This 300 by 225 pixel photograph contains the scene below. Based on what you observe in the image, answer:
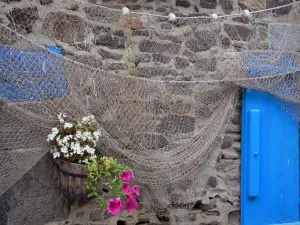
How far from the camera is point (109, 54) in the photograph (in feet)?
12.7

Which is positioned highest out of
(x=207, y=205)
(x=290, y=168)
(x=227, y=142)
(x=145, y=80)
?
(x=145, y=80)

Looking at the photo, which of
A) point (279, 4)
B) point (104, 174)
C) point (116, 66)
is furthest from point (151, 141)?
point (279, 4)

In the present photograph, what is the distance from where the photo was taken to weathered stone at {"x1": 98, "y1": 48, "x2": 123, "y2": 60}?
3833 millimetres

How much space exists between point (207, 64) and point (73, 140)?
1.56 metres

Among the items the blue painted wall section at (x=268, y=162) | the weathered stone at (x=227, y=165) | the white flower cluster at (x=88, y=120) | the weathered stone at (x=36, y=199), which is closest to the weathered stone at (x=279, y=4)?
the blue painted wall section at (x=268, y=162)

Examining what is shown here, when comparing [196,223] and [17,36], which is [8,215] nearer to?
[17,36]

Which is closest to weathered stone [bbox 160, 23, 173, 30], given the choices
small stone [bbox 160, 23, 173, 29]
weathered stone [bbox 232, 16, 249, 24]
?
small stone [bbox 160, 23, 173, 29]

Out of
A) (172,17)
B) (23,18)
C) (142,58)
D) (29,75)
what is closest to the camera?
(29,75)

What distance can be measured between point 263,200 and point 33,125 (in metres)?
2.36

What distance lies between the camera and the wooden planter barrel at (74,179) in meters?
3.36

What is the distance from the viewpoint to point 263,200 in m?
4.37

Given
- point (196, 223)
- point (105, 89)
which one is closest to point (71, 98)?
point (105, 89)

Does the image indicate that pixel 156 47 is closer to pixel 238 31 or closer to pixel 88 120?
pixel 238 31

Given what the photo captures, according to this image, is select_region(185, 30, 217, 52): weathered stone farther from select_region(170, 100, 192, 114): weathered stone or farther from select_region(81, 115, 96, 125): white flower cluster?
select_region(81, 115, 96, 125): white flower cluster
